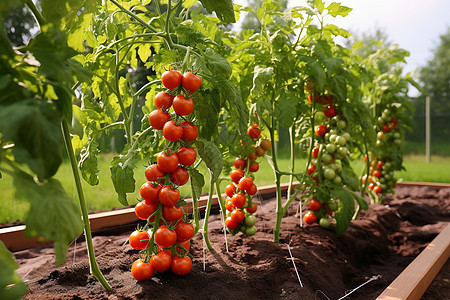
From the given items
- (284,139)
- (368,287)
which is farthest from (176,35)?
(284,139)

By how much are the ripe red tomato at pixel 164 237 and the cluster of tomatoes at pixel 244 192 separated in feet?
2.38

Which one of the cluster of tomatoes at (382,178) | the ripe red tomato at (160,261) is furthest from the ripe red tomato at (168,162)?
the cluster of tomatoes at (382,178)

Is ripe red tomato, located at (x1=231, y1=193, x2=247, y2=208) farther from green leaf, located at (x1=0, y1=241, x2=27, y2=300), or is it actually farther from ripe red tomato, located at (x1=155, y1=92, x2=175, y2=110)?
green leaf, located at (x1=0, y1=241, x2=27, y2=300)

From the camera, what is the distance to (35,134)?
56cm

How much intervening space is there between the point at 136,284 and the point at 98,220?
119 centimetres

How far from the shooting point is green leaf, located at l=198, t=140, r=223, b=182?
123cm

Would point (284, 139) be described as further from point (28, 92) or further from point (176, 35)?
point (28, 92)

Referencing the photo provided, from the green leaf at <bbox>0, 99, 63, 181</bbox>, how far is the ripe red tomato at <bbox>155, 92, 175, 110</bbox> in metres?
0.66

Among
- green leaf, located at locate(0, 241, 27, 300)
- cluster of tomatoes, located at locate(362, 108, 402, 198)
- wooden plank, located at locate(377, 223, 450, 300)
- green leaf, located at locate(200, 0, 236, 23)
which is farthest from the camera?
cluster of tomatoes, located at locate(362, 108, 402, 198)

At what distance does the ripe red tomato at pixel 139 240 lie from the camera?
133 centimetres

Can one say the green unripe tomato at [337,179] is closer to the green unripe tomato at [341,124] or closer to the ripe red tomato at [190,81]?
the green unripe tomato at [341,124]

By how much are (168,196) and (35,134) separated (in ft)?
2.35

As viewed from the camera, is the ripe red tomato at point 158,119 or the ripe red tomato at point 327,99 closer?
the ripe red tomato at point 158,119

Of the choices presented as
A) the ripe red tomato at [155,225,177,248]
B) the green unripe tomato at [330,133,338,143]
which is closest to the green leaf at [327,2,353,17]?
the green unripe tomato at [330,133,338,143]
